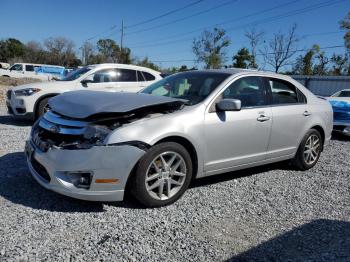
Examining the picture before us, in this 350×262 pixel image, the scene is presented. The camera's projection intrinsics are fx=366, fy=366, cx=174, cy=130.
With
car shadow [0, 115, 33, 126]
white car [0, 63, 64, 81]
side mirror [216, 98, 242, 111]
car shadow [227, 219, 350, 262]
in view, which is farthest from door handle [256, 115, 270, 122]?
white car [0, 63, 64, 81]

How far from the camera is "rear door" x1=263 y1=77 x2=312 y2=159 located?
16.7 ft

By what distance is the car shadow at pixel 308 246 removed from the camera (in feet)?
10.3

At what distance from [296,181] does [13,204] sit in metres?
3.74

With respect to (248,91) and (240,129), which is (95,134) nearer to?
(240,129)

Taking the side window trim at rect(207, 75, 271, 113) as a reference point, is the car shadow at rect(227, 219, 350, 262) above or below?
below

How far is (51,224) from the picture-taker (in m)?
3.40

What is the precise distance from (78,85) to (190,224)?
640 cm

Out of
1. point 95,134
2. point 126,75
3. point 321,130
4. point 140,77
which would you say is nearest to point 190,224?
point 95,134

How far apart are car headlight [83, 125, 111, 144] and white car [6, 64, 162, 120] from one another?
5.54 m

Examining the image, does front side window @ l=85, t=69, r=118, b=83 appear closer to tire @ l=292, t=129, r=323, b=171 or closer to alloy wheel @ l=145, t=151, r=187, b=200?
tire @ l=292, t=129, r=323, b=171

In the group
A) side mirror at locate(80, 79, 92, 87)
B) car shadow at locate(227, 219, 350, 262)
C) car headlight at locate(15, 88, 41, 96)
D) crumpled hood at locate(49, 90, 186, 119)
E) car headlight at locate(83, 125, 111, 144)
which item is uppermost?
crumpled hood at locate(49, 90, 186, 119)

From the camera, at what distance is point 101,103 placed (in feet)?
12.7

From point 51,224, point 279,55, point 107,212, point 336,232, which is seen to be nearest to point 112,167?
point 107,212

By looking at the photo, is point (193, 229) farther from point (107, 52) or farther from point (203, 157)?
point (107, 52)
